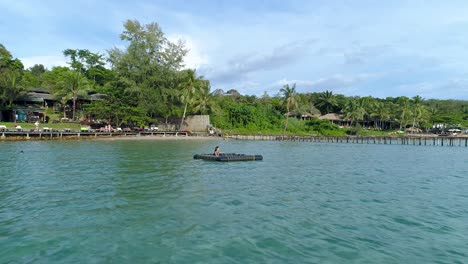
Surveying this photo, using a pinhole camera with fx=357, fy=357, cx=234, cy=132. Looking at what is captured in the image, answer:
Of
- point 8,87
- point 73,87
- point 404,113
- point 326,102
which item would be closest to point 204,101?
point 73,87

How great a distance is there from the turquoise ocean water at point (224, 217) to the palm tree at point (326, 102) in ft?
280

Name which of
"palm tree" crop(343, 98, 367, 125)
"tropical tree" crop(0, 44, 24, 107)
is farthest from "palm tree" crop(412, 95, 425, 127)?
"tropical tree" crop(0, 44, 24, 107)

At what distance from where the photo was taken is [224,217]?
43.1ft

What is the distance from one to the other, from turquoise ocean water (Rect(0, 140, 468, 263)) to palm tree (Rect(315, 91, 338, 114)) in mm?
85386

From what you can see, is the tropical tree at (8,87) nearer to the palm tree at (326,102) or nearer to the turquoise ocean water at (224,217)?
the turquoise ocean water at (224,217)

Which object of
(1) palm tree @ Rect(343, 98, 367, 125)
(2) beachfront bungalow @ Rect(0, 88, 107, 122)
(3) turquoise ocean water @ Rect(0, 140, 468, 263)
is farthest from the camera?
(1) palm tree @ Rect(343, 98, 367, 125)

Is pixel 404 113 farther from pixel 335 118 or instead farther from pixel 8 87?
pixel 8 87

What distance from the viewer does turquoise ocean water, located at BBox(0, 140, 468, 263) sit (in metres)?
9.78

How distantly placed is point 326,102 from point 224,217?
9965cm

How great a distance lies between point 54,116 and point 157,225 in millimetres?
66129

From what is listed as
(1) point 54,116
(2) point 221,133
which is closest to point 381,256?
(2) point 221,133

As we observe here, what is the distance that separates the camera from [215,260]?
366 inches

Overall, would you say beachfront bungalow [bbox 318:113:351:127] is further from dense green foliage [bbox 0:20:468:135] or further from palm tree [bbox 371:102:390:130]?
palm tree [bbox 371:102:390:130]

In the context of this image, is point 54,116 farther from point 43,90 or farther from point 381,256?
point 381,256
